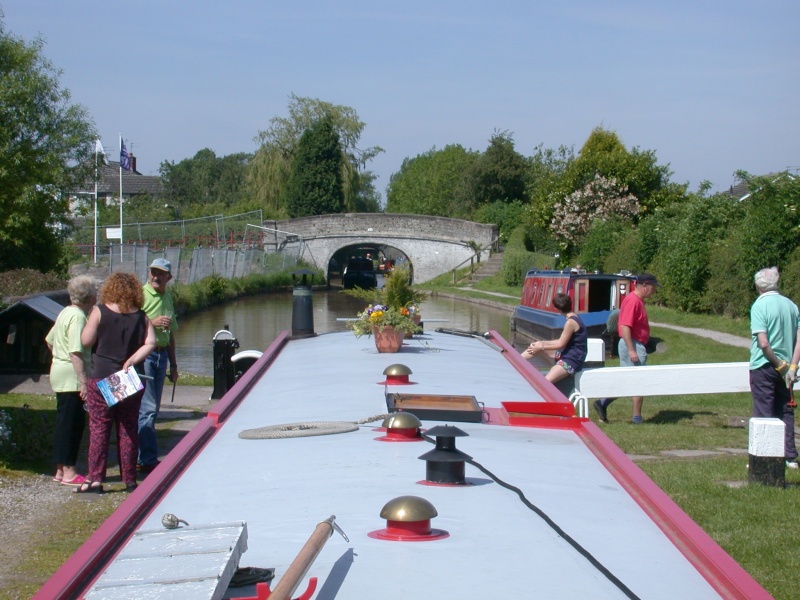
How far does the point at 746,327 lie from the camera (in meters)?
20.1

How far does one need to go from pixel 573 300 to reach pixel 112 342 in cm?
1624

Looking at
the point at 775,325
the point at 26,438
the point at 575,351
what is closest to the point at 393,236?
the point at 575,351

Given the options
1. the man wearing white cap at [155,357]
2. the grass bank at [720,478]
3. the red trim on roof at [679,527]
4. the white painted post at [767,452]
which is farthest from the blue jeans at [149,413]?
the white painted post at [767,452]

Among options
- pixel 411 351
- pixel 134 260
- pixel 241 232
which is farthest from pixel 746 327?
pixel 241 232

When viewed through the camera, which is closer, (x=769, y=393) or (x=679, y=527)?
(x=679, y=527)

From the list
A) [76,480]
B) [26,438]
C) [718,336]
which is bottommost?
[76,480]

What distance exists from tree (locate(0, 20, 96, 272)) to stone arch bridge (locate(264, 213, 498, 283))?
123 feet

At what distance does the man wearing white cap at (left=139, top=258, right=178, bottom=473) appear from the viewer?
23.6ft

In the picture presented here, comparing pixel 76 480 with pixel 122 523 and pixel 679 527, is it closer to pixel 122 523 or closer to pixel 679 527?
pixel 122 523

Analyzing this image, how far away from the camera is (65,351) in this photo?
6906mm

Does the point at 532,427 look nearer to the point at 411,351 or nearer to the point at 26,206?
the point at 411,351

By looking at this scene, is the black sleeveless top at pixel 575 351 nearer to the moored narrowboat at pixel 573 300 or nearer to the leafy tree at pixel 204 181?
the moored narrowboat at pixel 573 300

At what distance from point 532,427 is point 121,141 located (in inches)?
1515

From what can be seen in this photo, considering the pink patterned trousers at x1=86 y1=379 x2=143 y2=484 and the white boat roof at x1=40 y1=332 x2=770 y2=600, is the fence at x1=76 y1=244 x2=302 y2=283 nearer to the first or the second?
the pink patterned trousers at x1=86 y1=379 x2=143 y2=484
